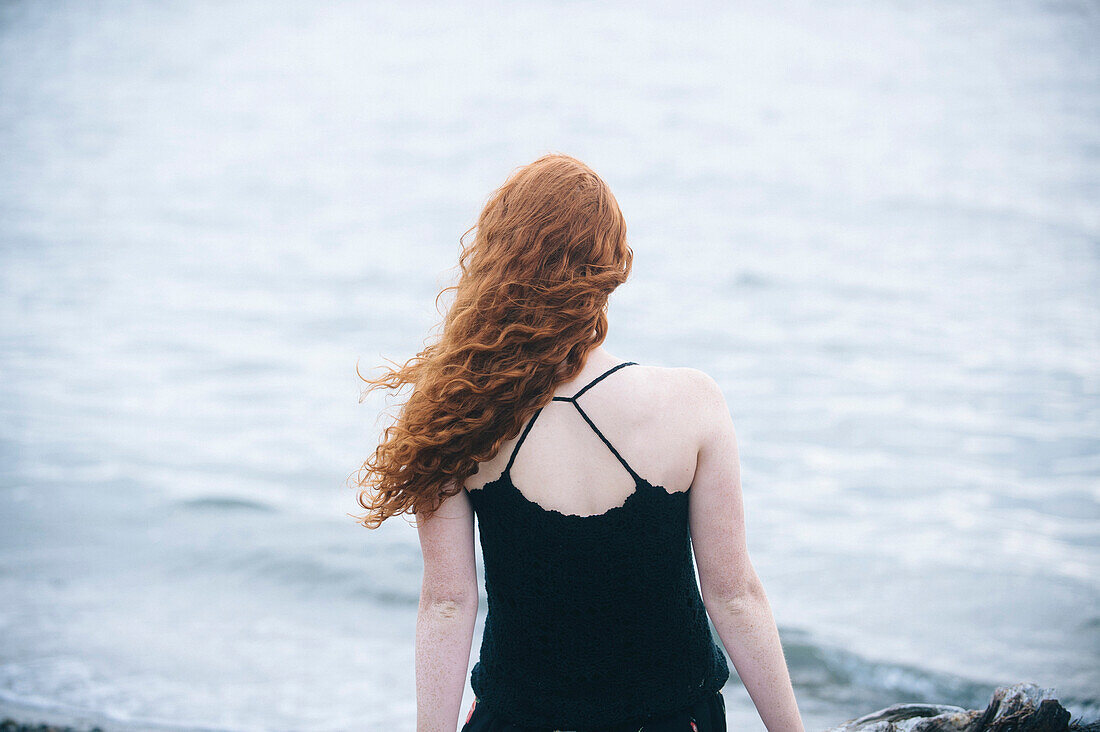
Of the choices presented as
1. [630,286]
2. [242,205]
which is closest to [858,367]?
[630,286]

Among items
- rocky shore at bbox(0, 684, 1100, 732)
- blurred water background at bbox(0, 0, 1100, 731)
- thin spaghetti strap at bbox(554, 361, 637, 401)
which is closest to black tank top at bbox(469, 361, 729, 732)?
thin spaghetti strap at bbox(554, 361, 637, 401)

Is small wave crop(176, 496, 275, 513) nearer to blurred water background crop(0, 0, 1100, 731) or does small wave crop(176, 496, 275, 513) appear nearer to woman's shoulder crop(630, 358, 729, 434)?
blurred water background crop(0, 0, 1100, 731)

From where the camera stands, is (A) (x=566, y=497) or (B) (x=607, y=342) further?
(B) (x=607, y=342)

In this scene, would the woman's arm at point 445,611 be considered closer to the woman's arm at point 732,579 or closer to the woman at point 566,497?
the woman at point 566,497

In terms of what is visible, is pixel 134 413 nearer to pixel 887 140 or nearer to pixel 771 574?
pixel 771 574

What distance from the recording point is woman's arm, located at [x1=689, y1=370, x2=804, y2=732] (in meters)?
1.54

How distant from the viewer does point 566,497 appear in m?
1.51

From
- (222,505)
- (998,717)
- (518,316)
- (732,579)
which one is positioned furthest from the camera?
(222,505)

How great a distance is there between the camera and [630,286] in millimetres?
16031

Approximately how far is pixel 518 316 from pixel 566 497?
1.05 ft

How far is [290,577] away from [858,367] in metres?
8.50

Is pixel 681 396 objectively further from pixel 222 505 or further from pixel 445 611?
pixel 222 505

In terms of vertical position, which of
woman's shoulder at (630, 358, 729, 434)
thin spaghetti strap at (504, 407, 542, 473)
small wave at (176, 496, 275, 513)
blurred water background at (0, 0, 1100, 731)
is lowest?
small wave at (176, 496, 275, 513)

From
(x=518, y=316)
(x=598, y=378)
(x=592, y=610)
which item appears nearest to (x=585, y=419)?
(x=598, y=378)
